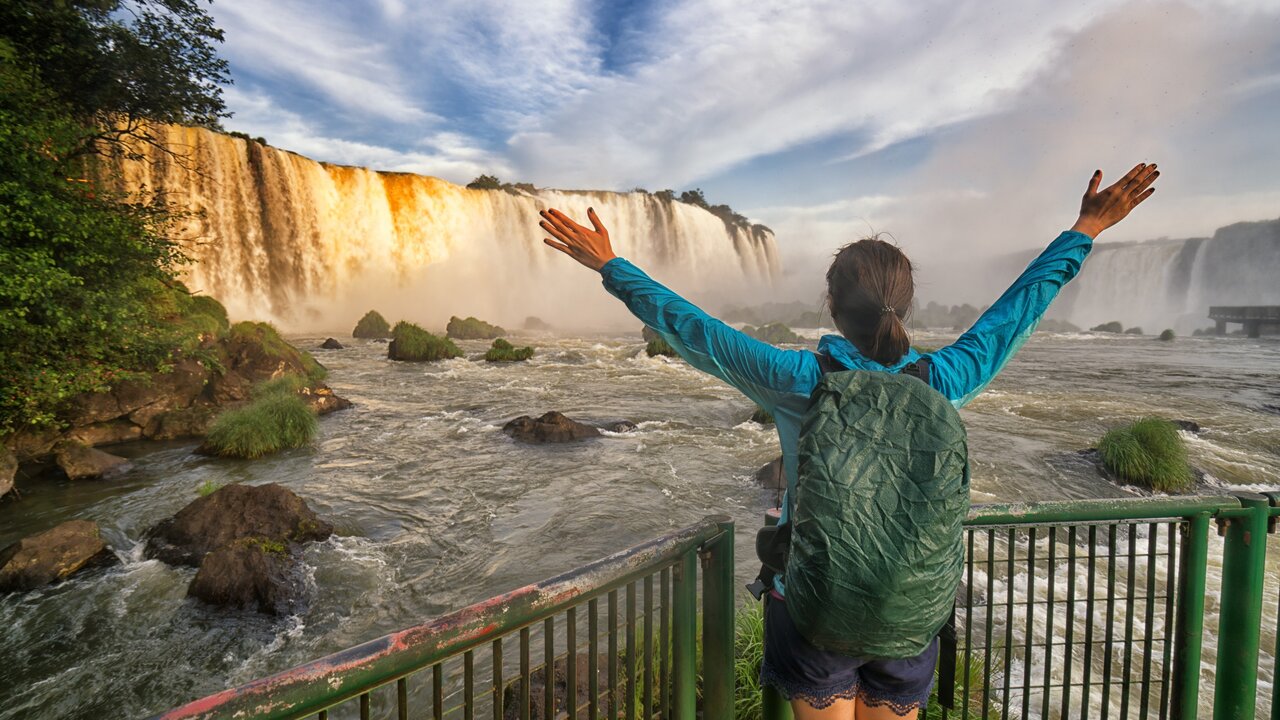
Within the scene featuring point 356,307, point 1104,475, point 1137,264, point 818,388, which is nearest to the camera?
point 818,388

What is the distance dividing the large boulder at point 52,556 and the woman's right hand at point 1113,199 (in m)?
9.22

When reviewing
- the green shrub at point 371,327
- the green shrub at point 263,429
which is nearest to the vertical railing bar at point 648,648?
the green shrub at point 263,429

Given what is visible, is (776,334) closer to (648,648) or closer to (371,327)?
(371,327)

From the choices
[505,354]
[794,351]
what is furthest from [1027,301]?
[505,354]

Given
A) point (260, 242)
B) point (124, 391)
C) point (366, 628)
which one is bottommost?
point (366, 628)

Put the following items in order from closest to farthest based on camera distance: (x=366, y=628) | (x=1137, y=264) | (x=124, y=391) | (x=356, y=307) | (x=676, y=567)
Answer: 1. (x=676, y=567)
2. (x=366, y=628)
3. (x=124, y=391)
4. (x=356, y=307)
5. (x=1137, y=264)

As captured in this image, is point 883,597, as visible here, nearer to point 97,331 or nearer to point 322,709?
point 322,709

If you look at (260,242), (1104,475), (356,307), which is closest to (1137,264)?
(1104,475)

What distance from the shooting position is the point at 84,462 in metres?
9.68

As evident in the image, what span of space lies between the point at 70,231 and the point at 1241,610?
1267 centimetres

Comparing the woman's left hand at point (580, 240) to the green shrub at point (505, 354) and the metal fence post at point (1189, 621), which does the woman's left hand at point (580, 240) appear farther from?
the green shrub at point (505, 354)

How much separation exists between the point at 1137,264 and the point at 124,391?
79.1 meters

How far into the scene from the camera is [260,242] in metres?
29.8

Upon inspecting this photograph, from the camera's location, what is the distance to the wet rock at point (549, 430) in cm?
1231
